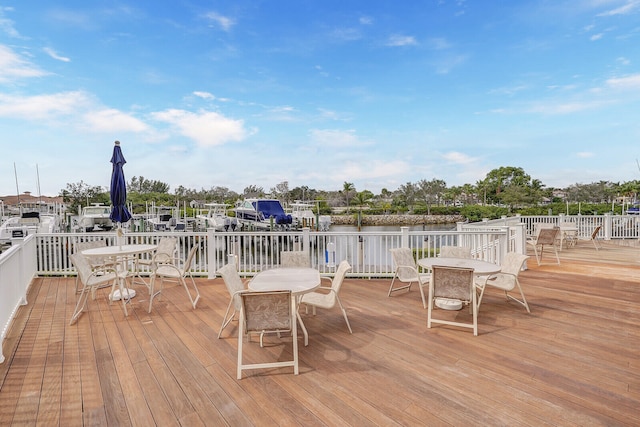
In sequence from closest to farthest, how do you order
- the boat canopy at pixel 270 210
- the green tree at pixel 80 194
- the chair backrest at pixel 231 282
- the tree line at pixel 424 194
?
the chair backrest at pixel 231 282
the boat canopy at pixel 270 210
the green tree at pixel 80 194
the tree line at pixel 424 194

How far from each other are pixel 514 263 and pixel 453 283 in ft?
4.55

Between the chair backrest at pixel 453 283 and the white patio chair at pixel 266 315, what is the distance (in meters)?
1.83

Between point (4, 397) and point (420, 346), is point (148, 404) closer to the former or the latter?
point (4, 397)

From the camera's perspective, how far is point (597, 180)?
41.6m

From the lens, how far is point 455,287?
11.2 ft

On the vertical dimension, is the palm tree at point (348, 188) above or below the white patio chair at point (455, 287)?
above

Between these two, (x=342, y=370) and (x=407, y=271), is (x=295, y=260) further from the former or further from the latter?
(x=342, y=370)

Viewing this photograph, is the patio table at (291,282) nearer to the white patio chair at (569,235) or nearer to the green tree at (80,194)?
the white patio chair at (569,235)

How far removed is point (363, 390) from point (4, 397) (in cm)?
277

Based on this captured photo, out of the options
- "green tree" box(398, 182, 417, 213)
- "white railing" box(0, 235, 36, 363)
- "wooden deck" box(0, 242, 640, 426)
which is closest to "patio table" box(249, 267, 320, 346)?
"wooden deck" box(0, 242, 640, 426)

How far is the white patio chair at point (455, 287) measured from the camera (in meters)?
3.34

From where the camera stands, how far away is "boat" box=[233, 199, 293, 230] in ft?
69.8

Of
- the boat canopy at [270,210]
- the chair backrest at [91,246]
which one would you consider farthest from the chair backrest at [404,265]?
the boat canopy at [270,210]

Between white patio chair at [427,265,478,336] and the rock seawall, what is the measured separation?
33153 millimetres
